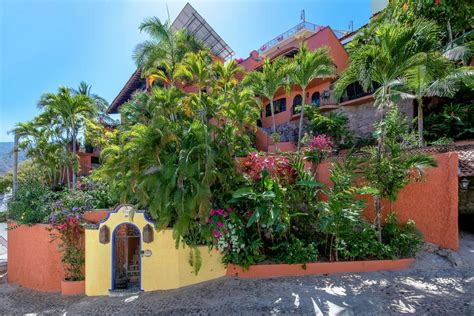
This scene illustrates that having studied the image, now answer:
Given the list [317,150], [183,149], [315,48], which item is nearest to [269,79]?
[317,150]

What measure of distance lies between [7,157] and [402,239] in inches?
742

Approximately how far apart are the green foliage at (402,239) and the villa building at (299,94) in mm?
8297

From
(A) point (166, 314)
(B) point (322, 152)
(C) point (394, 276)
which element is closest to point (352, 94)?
(B) point (322, 152)

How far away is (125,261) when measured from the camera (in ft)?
25.6

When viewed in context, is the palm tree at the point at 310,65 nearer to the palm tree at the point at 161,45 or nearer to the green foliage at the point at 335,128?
the palm tree at the point at 161,45

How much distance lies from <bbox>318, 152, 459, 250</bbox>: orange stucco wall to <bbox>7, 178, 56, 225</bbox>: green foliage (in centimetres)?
1104

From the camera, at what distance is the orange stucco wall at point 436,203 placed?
6.86m

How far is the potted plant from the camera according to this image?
A: 7.98 meters

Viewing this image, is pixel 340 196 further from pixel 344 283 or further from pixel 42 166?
pixel 42 166

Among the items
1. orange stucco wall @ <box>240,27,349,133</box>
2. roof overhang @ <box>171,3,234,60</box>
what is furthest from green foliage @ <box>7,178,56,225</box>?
roof overhang @ <box>171,3,234,60</box>

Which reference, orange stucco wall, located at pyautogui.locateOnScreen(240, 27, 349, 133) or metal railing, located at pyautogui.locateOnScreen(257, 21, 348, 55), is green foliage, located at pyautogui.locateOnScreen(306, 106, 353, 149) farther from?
metal railing, located at pyautogui.locateOnScreen(257, 21, 348, 55)

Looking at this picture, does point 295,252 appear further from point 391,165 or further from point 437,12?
point 437,12

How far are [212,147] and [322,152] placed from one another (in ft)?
12.3

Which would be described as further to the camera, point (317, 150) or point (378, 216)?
point (317, 150)
